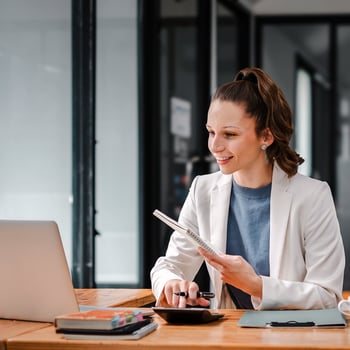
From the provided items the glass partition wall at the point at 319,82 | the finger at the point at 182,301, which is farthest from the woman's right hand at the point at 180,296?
the glass partition wall at the point at 319,82

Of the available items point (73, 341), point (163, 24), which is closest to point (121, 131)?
point (163, 24)

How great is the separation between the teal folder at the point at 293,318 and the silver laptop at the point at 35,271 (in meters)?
0.47

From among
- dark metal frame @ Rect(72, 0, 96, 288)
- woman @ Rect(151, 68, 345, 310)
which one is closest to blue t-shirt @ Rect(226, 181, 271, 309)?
woman @ Rect(151, 68, 345, 310)

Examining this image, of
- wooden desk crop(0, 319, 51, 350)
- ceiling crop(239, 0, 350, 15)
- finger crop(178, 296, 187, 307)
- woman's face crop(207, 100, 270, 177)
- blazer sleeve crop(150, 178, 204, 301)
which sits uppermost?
ceiling crop(239, 0, 350, 15)

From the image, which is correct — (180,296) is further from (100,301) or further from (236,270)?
(100,301)

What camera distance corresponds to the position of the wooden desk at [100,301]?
236cm

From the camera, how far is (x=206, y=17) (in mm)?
7312

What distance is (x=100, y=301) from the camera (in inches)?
113

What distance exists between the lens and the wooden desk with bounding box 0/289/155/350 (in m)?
2.36

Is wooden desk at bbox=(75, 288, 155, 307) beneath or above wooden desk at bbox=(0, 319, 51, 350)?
above

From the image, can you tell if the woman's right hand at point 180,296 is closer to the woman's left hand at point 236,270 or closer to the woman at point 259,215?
the woman at point 259,215

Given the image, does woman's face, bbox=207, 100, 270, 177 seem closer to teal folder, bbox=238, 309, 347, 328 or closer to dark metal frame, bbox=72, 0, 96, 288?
teal folder, bbox=238, 309, 347, 328

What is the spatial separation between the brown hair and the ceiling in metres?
5.99

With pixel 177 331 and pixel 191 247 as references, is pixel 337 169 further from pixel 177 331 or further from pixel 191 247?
pixel 177 331
